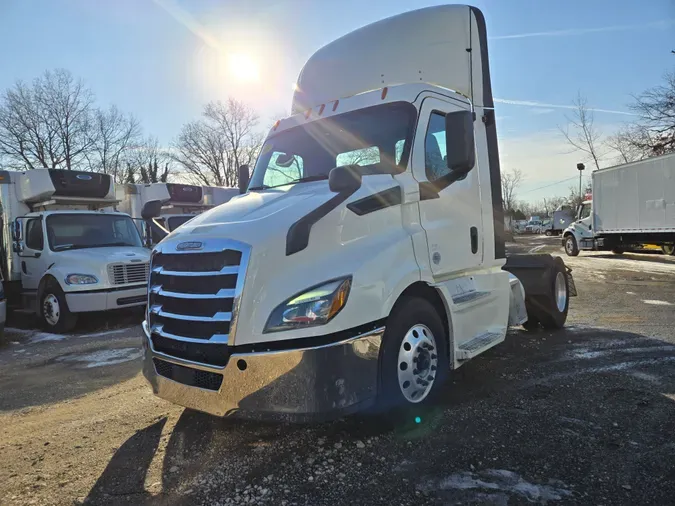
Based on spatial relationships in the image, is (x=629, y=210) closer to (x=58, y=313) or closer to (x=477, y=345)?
(x=477, y=345)

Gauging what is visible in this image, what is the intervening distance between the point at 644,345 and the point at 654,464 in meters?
3.48

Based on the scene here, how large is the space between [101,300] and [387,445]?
724 cm

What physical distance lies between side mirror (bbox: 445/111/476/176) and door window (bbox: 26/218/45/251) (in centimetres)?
893

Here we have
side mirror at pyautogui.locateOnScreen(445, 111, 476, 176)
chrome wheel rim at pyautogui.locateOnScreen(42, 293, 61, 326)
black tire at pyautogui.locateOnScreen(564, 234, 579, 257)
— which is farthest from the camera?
black tire at pyautogui.locateOnScreen(564, 234, 579, 257)

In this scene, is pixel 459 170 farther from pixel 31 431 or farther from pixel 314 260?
pixel 31 431

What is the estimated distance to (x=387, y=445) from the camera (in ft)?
10.7

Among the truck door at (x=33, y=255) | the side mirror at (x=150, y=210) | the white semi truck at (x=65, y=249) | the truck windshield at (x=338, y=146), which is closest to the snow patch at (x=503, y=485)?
the truck windshield at (x=338, y=146)

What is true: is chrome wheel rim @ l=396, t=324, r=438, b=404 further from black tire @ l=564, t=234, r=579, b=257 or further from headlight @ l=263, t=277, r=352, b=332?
black tire @ l=564, t=234, r=579, b=257

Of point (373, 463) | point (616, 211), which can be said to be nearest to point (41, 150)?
point (616, 211)

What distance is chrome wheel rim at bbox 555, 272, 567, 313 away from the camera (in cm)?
693

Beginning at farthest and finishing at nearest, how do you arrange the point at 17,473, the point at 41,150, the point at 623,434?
the point at 41,150 → the point at 623,434 → the point at 17,473

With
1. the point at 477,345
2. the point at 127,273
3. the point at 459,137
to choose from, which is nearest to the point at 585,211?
the point at 127,273

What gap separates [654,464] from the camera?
2955 mm

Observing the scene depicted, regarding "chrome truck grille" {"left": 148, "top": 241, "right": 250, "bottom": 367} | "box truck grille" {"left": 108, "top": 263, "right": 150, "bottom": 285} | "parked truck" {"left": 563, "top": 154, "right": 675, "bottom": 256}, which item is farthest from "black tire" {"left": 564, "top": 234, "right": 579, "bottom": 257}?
"chrome truck grille" {"left": 148, "top": 241, "right": 250, "bottom": 367}
